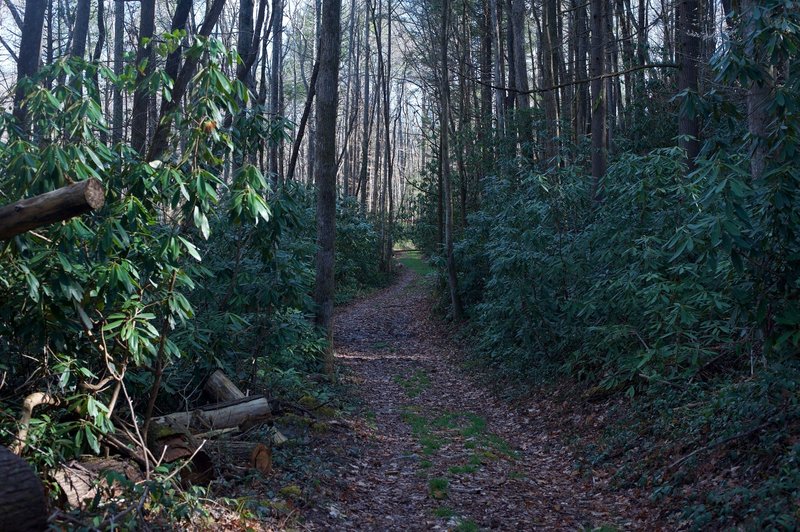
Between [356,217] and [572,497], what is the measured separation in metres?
23.2

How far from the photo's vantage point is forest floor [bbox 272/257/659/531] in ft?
21.6

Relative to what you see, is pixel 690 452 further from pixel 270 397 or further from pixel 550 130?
pixel 550 130

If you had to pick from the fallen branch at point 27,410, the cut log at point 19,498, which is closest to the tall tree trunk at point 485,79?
the fallen branch at point 27,410

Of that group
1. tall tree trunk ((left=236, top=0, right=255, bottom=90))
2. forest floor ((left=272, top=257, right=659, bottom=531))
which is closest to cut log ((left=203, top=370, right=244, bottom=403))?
forest floor ((left=272, top=257, right=659, bottom=531))

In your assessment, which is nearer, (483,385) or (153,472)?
(153,472)

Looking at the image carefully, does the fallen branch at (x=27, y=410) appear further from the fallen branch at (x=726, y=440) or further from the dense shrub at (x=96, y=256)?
the fallen branch at (x=726, y=440)

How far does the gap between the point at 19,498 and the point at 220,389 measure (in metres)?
4.27

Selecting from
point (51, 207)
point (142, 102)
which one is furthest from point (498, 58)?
point (51, 207)

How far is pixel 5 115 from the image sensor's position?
5.78m

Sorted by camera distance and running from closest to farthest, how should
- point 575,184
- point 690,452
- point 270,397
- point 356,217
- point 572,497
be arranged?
point 690,452, point 572,497, point 270,397, point 575,184, point 356,217

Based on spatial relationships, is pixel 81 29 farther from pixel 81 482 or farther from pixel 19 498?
pixel 19 498

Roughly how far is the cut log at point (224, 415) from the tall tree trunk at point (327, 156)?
14.6ft

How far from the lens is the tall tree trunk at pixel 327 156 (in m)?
12.2

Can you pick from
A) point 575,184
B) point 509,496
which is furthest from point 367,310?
point 509,496
